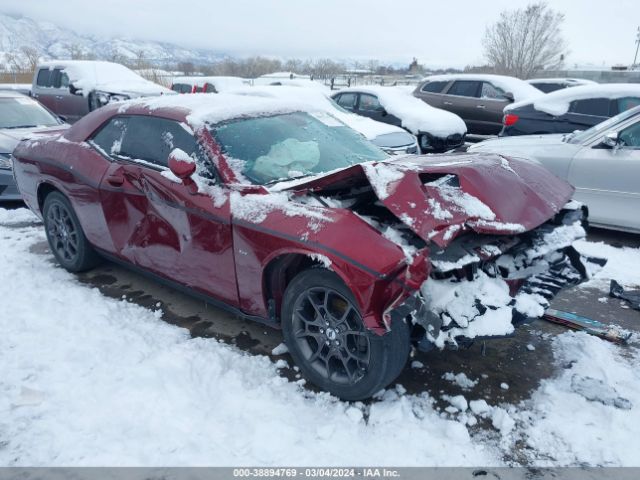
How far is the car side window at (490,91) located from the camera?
11.0 meters

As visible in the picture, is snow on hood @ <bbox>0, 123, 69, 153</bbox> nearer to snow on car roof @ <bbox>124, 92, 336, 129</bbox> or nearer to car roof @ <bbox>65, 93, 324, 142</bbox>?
car roof @ <bbox>65, 93, 324, 142</bbox>

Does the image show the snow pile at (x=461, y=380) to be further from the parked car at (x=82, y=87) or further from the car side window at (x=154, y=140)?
the parked car at (x=82, y=87)

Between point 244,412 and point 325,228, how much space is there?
109 cm

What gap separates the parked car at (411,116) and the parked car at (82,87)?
5.31 metres

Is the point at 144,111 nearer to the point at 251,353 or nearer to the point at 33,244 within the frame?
the point at 251,353

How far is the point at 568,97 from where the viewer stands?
24.1ft

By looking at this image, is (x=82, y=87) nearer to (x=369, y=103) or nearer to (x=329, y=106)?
(x=329, y=106)

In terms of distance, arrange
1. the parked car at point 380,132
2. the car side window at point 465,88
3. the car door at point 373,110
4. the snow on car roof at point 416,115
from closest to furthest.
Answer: the parked car at point 380,132 → the snow on car roof at point 416,115 → the car door at point 373,110 → the car side window at point 465,88

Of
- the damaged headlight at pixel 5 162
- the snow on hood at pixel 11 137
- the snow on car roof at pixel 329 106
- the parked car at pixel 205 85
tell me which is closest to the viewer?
the damaged headlight at pixel 5 162

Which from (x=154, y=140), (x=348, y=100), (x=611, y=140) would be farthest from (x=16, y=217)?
(x=611, y=140)

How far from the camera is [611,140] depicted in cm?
524

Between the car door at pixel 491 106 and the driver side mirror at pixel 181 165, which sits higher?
the driver side mirror at pixel 181 165

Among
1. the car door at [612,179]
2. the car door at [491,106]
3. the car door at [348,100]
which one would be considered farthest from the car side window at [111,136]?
the car door at [491,106]

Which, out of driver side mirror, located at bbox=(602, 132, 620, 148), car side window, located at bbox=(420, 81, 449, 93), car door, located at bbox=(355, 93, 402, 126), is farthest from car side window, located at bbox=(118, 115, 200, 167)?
car side window, located at bbox=(420, 81, 449, 93)
